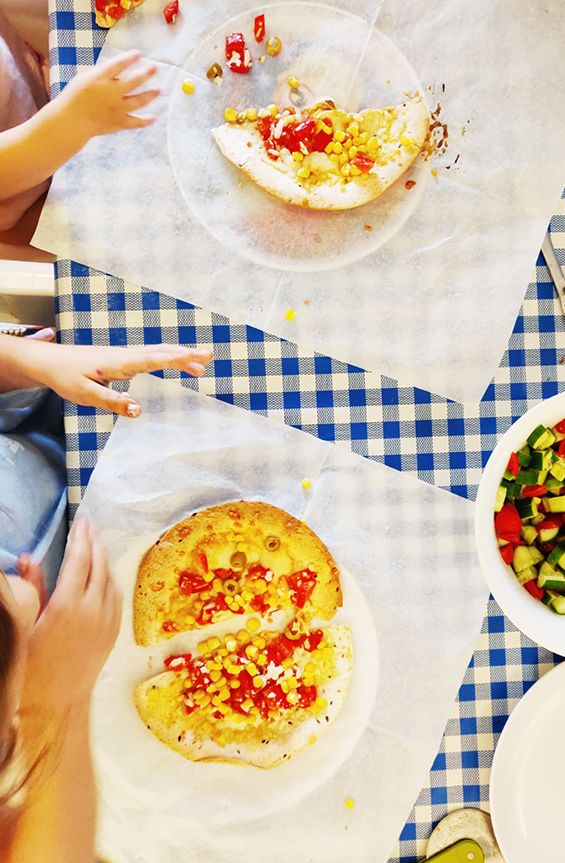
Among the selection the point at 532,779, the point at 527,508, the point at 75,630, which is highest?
the point at 527,508

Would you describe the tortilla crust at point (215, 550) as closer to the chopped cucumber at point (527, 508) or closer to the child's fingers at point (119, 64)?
the chopped cucumber at point (527, 508)

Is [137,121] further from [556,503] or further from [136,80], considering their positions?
[556,503]

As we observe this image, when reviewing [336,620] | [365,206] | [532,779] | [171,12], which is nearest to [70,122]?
[171,12]

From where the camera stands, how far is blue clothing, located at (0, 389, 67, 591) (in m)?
1.35

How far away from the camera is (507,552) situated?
4.50ft

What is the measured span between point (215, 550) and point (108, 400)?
293 millimetres

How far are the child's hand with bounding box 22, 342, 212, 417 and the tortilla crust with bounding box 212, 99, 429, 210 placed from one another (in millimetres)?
298

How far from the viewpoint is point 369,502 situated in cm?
142

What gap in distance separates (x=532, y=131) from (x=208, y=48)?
0.53 m

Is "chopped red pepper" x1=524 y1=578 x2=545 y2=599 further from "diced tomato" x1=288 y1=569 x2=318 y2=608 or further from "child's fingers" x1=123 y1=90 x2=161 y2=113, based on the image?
"child's fingers" x1=123 y1=90 x2=161 y2=113

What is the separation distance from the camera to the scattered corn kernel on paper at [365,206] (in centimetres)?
138

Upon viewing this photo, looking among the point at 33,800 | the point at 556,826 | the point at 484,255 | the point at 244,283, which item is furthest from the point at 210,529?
the point at 556,826

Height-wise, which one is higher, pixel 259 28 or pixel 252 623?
pixel 259 28

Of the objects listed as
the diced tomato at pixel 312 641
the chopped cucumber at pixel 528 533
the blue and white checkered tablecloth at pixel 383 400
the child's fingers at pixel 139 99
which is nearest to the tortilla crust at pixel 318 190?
the child's fingers at pixel 139 99
